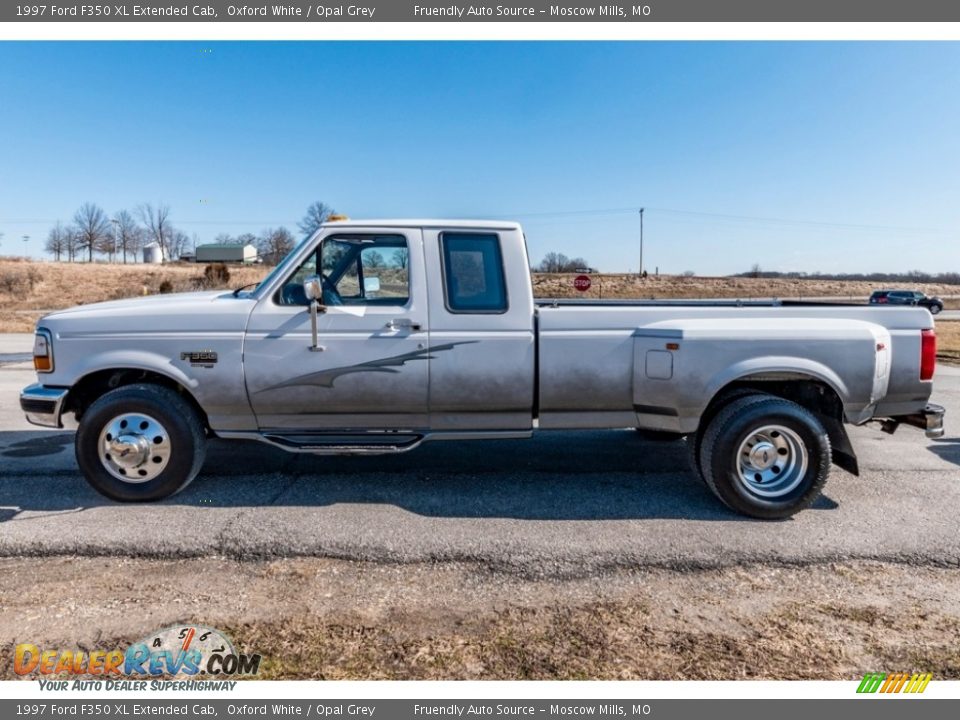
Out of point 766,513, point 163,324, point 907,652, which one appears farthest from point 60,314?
point 907,652

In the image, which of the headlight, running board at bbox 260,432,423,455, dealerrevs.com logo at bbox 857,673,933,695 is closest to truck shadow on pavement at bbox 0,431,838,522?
running board at bbox 260,432,423,455

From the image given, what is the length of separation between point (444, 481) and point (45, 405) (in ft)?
9.75

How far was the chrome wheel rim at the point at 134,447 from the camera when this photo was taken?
417 cm

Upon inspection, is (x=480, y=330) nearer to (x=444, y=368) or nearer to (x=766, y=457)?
(x=444, y=368)

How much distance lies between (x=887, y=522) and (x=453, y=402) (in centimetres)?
313

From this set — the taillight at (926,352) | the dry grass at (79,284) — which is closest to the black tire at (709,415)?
the taillight at (926,352)

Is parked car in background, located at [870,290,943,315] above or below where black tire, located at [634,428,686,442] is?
above

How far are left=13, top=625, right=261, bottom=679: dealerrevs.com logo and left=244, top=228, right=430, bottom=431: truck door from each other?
6.11ft

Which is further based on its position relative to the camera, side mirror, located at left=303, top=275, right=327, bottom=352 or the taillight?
the taillight

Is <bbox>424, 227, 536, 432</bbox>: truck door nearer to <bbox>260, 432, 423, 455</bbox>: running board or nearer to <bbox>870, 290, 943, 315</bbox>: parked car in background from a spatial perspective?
<bbox>260, 432, 423, 455</bbox>: running board

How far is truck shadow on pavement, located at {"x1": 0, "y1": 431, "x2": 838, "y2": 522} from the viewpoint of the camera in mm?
4227

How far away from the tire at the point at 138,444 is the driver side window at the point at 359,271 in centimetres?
119

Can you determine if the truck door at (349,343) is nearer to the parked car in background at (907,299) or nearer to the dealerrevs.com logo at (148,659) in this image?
the dealerrevs.com logo at (148,659)

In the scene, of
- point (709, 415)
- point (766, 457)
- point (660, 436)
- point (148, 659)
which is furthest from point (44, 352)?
point (660, 436)
